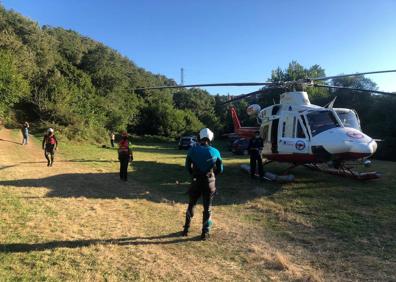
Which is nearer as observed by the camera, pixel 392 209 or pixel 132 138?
pixel 392 209

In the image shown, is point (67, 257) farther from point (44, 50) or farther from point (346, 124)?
point (44, 50)

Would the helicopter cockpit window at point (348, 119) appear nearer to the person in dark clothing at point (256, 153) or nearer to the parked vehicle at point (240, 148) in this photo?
the person in dark clothing at point (256, 153)

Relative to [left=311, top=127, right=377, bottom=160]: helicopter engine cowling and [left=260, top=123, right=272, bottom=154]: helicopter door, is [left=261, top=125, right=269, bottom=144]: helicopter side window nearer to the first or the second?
[left=260, top=123, right=272, bottom=154]: helicopter door

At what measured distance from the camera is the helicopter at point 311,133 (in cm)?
Answer: 1268

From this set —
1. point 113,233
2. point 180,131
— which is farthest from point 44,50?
point 113,233

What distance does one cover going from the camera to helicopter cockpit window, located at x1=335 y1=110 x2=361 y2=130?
14.5m

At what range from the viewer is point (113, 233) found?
7887mm

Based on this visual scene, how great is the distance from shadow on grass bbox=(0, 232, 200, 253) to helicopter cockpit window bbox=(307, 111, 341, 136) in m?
7.54

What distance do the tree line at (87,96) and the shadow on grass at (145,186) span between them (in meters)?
21.3

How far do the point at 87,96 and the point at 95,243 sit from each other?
44721 millimetres

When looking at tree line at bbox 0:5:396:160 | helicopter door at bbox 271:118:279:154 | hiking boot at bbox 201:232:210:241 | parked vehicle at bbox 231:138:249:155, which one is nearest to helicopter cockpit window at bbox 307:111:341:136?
helicopter door at bbox 271:118:279:154

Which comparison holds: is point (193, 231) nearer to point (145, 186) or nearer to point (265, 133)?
point (145, 186)

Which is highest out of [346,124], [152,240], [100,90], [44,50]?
[44,50]

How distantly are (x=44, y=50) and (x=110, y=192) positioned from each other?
4755cm
